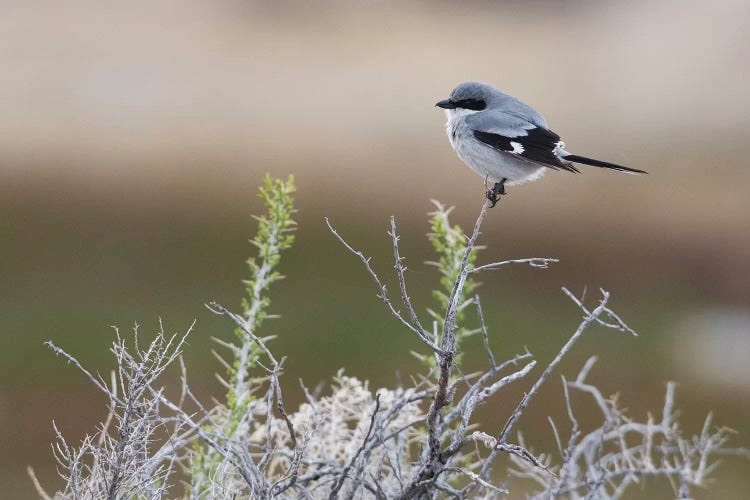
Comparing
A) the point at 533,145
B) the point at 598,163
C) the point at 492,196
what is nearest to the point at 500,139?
the point at 533,145

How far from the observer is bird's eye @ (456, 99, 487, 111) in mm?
3334

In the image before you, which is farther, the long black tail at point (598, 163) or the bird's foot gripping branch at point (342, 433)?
the long black tail at point (598, 163)

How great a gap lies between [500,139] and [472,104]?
1.10 feet

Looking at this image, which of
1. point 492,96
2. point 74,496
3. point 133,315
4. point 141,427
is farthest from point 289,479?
point 133,315

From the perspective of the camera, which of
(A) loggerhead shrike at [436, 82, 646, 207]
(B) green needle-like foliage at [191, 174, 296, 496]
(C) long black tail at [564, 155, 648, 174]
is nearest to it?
(B) green needle-like foliage at [191, 174, 296, 496]

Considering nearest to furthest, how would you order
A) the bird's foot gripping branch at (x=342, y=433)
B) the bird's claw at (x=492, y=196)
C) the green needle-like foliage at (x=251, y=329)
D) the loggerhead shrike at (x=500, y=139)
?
the bird's foot gripping branch at (x=342, y=433) → the green needle-like foliage at (x=251, y=329) → the bird's claw at (x=492, y=196) → the loggerhead shrike at (x=500, y=139)

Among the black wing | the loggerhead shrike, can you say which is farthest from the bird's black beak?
the black wing

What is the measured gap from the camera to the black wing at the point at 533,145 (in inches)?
113

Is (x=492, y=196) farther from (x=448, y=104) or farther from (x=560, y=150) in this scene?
(x=448, y=104)

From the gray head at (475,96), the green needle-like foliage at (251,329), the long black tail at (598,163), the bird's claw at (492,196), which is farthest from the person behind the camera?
the gray head at (475,96)

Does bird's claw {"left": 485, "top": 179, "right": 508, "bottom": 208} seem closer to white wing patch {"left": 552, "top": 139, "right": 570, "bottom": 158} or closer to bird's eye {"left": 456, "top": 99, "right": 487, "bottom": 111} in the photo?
white wing patch {"left": 552, "top": 139, "right": 570, "bottom": 158}

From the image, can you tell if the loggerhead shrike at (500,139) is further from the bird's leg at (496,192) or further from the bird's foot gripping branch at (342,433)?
the bird's foot gripping branch at (342,433)

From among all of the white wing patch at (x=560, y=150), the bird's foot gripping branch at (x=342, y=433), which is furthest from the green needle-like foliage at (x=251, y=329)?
the white wing patch at (x=560, y=150)

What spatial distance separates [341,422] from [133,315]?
4.65 metres
